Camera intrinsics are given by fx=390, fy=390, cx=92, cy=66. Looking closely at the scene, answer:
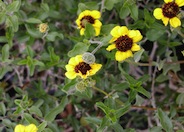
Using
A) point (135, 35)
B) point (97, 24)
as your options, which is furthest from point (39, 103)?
point (135, 35)

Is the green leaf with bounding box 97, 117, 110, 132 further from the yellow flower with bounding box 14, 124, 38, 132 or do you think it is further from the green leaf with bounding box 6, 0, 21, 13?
the green leaf with bounding box 6, 0, 21, 13

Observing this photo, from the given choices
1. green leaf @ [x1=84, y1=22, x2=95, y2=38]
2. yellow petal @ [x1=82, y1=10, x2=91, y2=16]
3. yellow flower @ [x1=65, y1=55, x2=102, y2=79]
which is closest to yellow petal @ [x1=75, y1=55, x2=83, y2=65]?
yellow flower @ [x1=65, y1=55, x2=102, y2=79]

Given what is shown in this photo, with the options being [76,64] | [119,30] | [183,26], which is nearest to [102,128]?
[76,64]

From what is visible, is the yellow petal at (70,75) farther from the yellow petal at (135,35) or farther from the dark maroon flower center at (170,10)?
the dark maroon flower center at (170,10)

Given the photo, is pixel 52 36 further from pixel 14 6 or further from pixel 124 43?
pixel 124 43

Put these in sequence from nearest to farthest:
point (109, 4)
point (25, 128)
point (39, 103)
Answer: point (25, 128), point (109, 4), point (39, 103)

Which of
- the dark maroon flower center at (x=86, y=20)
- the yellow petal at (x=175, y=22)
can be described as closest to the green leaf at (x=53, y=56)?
the dark maroon flower center at (x=86, y=20)

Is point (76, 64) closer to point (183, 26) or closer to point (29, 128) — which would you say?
point (29, 128)
